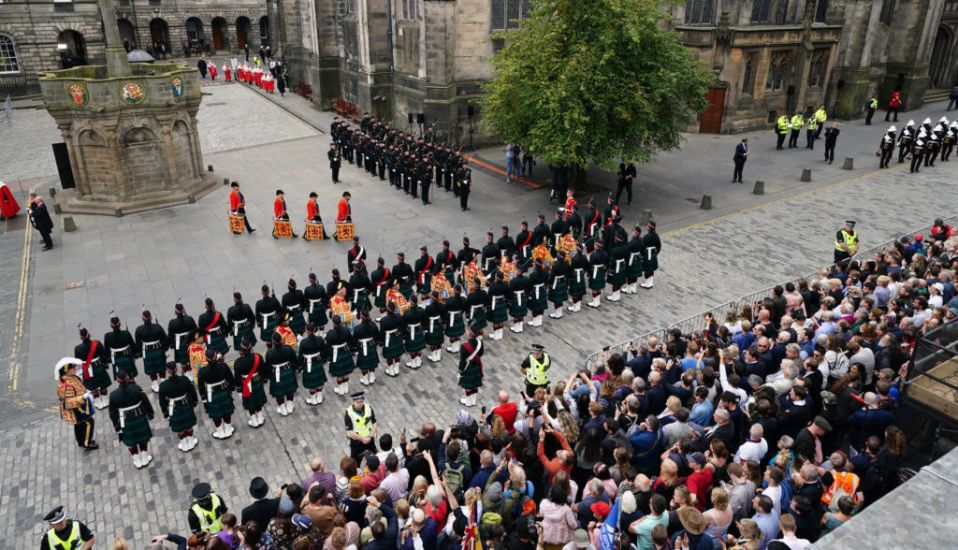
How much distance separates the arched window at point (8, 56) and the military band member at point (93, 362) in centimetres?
4248

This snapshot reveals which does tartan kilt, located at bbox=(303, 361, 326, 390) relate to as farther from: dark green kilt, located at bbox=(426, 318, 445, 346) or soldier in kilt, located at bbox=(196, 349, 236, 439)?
dark green kilt, located at bbox=(426, 318, 445, 346)

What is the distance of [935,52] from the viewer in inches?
1652

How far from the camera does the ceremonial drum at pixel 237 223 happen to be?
1997cm

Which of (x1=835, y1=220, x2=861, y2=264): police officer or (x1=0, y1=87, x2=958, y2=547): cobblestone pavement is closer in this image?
(x1=0, y1=87, x2=958, y2=547): cobblestone pavement

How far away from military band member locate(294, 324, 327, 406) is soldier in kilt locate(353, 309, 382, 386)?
2.25 feet

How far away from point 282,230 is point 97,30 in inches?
1521

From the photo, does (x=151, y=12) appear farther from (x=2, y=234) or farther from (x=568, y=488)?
(x=568, y=488)

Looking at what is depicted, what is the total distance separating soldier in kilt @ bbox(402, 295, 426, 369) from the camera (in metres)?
12.8

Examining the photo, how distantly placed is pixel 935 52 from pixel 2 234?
5124 centimetres

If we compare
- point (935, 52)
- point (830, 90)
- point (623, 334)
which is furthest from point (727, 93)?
point (623, 334)

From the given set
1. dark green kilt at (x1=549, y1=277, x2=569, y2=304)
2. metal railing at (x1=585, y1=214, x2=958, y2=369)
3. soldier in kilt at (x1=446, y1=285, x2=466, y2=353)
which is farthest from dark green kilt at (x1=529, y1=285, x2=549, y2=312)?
soldier in kilt at (x1=446, y1=285, x2=466, y2=353)

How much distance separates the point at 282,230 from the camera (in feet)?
65.0

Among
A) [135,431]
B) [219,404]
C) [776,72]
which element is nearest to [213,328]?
[219,404]

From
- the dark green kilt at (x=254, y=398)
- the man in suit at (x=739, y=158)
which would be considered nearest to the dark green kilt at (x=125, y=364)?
the dark green kilt at (x=254, y=398)
